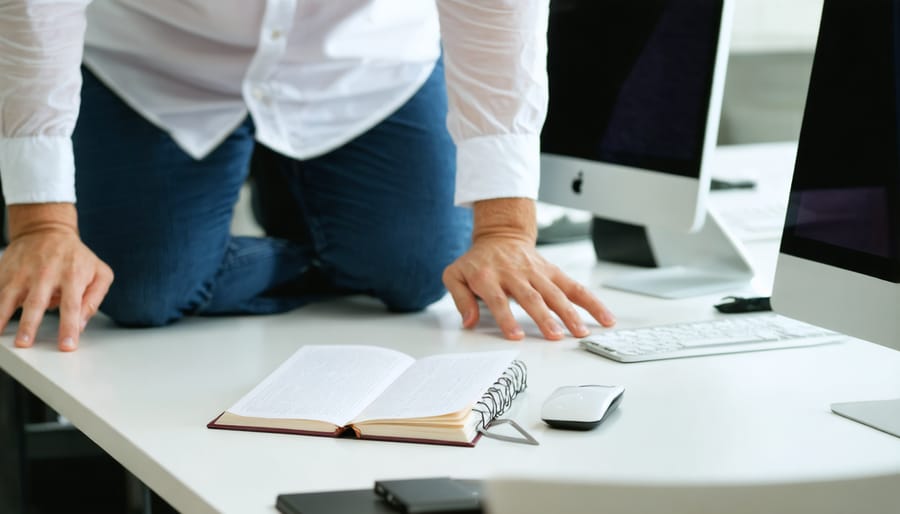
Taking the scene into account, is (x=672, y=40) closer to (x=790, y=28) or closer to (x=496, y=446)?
(x=496, y=446)

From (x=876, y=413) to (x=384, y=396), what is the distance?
460 mm

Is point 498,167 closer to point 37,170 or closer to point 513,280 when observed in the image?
point 513,280

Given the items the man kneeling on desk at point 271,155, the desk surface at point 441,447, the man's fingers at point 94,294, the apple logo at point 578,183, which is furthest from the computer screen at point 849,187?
the man's fingers at point 94,294

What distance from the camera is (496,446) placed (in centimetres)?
92

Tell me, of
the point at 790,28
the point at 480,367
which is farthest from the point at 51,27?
the point at 790,28

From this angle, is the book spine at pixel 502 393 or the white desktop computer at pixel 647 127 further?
the white desktop computer at pixel 647 127

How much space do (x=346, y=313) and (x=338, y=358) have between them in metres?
0.44

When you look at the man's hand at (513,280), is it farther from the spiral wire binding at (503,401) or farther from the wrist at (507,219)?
the spiral wire binding at (503,401)

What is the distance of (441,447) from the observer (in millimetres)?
921

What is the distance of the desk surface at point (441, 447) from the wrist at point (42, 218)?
0.46 feet

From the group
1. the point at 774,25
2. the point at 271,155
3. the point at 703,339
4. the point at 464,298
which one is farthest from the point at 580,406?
the point at 774,25

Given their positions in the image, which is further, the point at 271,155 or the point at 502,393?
the point at 271,155

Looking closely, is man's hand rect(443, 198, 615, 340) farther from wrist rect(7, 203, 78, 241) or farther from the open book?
wrist rect(7, 203, 78, 241)

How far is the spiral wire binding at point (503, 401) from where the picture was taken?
0.94 meters
